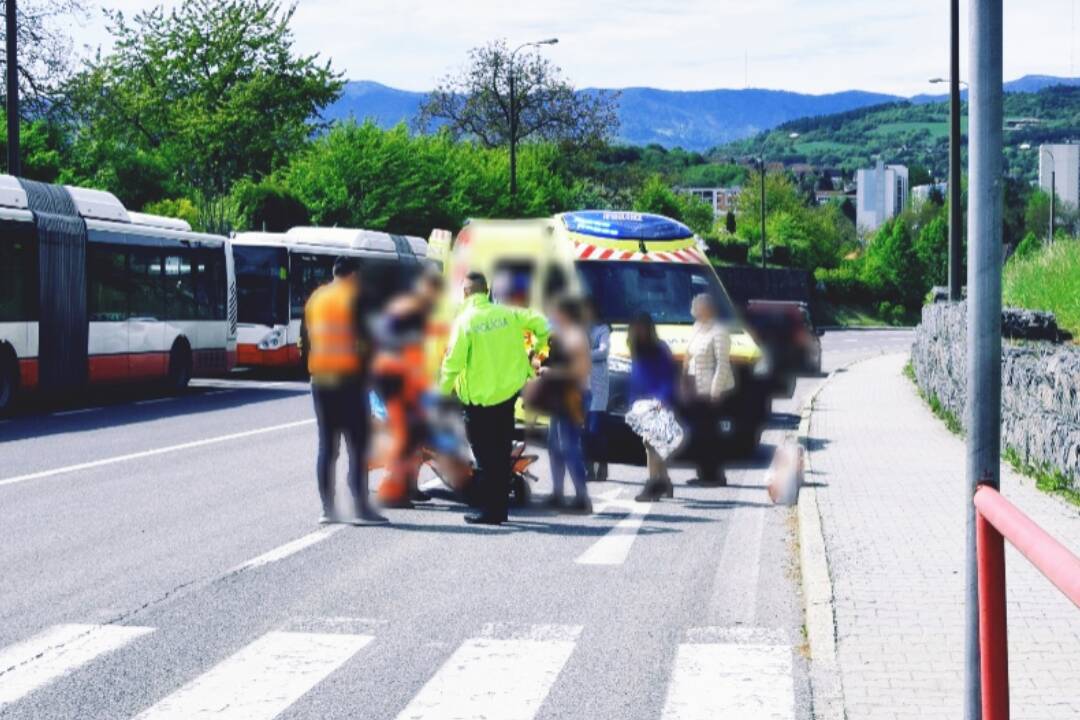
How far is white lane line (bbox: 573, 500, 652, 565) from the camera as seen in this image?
10469 mm

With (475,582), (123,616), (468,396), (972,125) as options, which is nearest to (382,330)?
(468,396)

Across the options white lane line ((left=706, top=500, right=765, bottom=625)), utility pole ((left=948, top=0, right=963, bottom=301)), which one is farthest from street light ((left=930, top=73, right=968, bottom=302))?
white lane line ((left=706, top=500, right=765, bottom=625))

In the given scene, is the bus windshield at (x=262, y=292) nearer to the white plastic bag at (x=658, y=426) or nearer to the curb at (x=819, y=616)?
the white plastic bag at (x=658, y=426)

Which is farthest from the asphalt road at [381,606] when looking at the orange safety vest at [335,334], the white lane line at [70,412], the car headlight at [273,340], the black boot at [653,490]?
the car headlight at [273,340]

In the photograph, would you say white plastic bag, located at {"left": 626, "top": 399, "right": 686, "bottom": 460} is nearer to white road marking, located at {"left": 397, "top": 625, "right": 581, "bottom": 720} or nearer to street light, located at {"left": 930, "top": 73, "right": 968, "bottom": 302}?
white road marking, located at {"left": 397, "top": 625, "right": 581, "bottom": 720}

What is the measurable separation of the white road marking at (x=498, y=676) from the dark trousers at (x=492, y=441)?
3.62 meters

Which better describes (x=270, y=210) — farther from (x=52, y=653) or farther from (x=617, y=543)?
(x=52, y=653)

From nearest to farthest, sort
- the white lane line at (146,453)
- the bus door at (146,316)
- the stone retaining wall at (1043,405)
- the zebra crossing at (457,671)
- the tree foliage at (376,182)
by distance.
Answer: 1. the zebra crossing at (457,671)
2. the stone retaining wall at (1043,405)
3. the white lane line at (146,453)
4. the bus door at (146,316)
5. the tree foliage at (376,182)

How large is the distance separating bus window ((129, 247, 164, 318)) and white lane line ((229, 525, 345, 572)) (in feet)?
51.4

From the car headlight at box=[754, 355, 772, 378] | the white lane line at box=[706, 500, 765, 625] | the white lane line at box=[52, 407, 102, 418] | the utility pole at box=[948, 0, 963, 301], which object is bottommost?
the white lane line at box=[706, 500, 765, 625]

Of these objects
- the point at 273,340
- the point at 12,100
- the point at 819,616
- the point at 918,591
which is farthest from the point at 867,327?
the point at 819,616

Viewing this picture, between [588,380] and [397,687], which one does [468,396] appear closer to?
[588,380]

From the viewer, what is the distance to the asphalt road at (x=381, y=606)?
677 centimetres

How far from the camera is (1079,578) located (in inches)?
111
